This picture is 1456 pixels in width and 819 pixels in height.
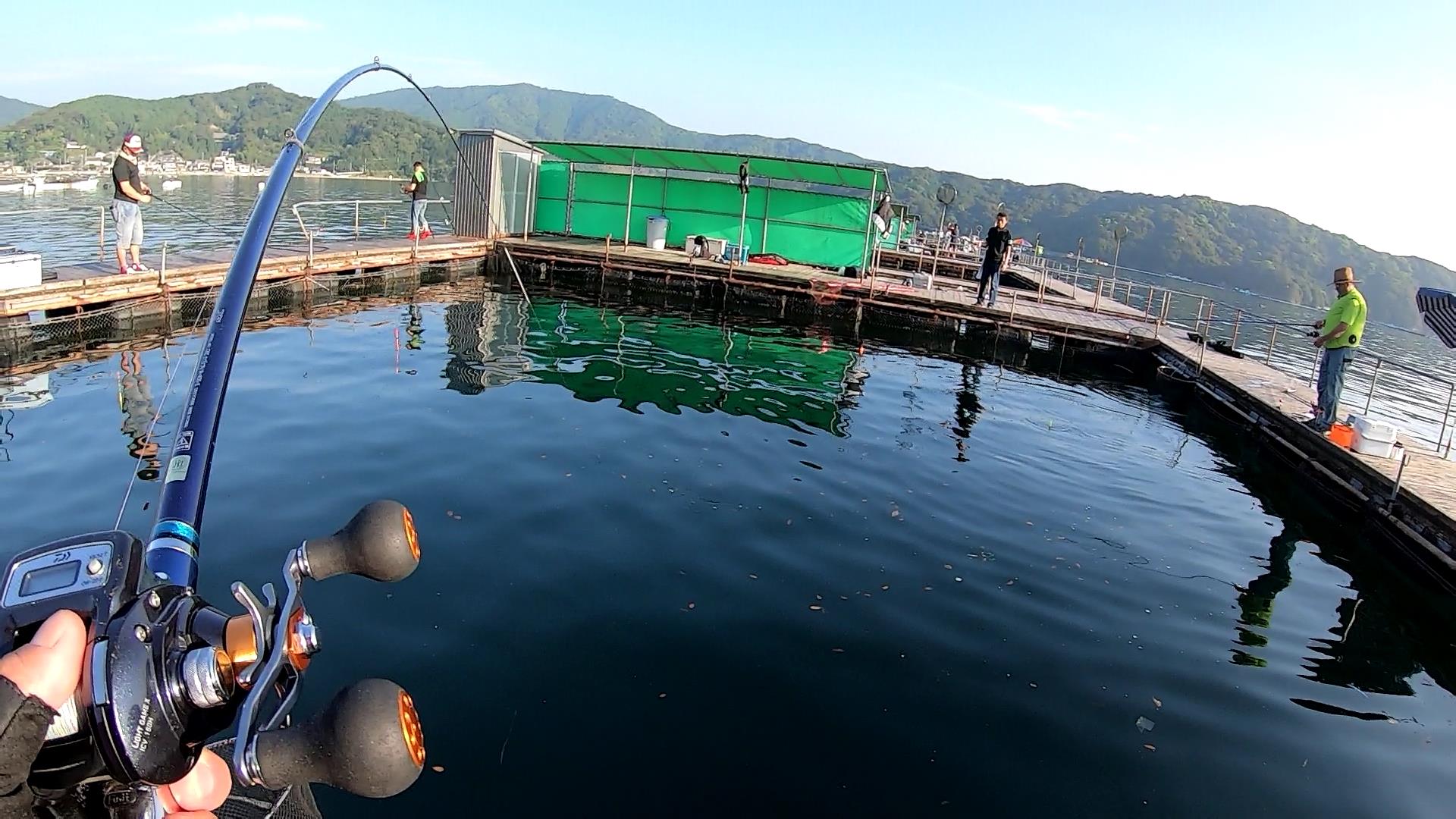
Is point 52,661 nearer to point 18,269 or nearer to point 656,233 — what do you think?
point 18,269

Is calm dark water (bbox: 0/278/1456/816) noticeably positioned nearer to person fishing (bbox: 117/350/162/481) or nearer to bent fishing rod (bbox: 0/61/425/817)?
person fishing (bbox: 117/350/162/481)

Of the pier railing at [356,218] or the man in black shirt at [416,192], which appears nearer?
the pier railing at [356,218]

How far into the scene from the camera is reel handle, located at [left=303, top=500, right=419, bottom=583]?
6.84ft

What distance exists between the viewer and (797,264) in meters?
28.7

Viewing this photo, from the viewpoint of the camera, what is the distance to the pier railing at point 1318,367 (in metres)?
15.5

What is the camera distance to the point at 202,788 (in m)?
2.32

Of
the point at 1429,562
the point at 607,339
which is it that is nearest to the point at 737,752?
the point at 1429,562

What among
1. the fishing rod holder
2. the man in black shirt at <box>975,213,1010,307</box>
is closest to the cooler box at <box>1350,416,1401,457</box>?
the man in black shirt at <box>975,213,1010,307</box>

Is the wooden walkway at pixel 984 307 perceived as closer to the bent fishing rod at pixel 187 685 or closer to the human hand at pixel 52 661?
the bent fishing rod at pixel 187 685

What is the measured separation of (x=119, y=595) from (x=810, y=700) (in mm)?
4521

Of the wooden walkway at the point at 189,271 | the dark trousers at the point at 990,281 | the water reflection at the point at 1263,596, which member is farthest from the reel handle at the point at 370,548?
the dark trousers at the point at 990,281

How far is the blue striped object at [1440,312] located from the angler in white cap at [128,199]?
2018 cm

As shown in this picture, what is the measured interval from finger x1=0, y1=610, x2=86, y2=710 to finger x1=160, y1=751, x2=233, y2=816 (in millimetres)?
722

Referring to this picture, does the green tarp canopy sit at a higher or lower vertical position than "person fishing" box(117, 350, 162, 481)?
higher
